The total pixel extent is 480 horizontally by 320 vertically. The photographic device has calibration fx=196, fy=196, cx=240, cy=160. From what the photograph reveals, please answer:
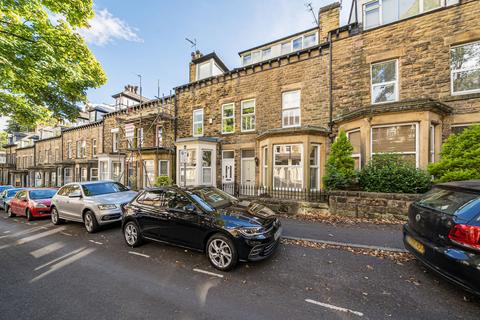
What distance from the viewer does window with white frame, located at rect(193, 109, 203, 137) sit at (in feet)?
46.8

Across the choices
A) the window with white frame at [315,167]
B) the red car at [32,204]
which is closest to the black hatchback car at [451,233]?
the window with white frame at [315,167]

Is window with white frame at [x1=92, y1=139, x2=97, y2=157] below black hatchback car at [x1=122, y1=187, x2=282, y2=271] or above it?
above

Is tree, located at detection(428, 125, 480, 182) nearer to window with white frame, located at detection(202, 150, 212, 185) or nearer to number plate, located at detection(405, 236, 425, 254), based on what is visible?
number plate, located at detection(405, 236, 425, 254)

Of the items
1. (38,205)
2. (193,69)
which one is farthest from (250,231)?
(193,69)

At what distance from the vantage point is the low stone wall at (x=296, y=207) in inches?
299

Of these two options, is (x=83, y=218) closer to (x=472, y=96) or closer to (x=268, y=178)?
(x=268, y=178)

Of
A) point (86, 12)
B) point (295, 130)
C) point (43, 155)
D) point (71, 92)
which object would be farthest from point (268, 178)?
point (43, 155)

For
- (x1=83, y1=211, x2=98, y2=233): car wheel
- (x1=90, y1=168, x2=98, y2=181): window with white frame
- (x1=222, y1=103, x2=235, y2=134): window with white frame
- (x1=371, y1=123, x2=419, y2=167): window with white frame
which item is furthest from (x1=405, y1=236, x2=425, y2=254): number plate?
(x1=90, y1=168, x2=98, y2=181): window with white frame

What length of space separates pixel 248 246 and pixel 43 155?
3584 centimetres

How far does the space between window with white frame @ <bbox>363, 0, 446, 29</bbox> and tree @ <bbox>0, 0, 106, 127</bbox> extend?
12270 mm

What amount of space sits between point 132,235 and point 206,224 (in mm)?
2545

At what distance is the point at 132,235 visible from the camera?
17.3 feet

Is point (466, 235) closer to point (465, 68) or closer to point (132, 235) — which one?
point (132, 235)

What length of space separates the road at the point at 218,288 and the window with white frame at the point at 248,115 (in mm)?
8615
